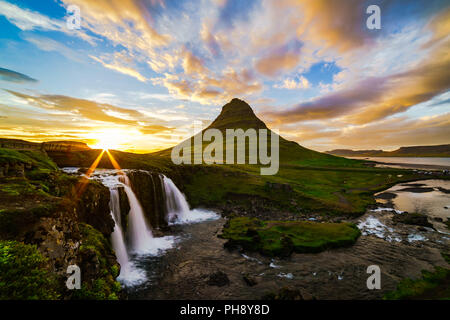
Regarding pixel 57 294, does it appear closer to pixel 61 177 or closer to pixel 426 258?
pixel 61 177

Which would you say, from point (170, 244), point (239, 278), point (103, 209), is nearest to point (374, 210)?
point (239, 278)

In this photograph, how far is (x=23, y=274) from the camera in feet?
27.8

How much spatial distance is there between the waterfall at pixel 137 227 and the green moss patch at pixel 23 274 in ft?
62.3

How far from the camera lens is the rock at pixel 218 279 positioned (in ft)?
65.4

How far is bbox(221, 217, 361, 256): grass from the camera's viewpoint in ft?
88.9

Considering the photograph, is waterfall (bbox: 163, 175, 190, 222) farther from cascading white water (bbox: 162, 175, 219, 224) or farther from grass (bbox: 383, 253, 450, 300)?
grass (bbox: 383, 253, 450, 300)

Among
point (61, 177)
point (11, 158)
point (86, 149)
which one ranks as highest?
point (86, 149)

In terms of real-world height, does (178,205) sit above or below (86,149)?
below

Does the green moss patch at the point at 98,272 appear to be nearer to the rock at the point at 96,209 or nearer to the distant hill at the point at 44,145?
the rock at the point at 96,209

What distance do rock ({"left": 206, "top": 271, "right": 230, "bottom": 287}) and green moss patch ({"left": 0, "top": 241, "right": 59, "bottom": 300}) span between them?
13977 mm

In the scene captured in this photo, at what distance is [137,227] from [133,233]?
1.40 meters

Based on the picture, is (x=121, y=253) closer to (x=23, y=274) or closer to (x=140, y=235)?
(x=140, y=235)
